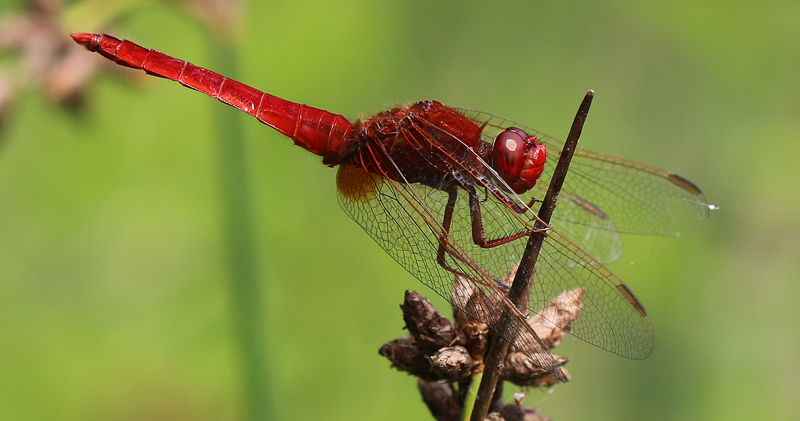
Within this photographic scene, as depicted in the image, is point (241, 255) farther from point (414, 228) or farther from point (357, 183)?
point (414, 228)

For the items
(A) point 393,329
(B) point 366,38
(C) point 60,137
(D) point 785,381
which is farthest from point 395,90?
(D) point 785,381

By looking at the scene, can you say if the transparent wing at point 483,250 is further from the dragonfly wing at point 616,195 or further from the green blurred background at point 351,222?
the green blurred background at point 351,222

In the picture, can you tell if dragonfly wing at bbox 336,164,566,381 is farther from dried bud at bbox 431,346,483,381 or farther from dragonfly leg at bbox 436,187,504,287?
dried bud at bbox 431,346,483,381

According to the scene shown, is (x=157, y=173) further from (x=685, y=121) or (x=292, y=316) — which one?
(x=685, y=121)

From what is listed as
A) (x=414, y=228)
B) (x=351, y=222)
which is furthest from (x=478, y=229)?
(x=351, y=222)

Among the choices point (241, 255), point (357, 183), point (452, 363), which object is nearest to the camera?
point (452, 363)

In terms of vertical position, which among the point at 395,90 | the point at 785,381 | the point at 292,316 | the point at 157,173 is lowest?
the point at 292,316

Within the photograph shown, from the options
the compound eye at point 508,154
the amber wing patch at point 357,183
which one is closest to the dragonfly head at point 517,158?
the compound eye at point 508,154
